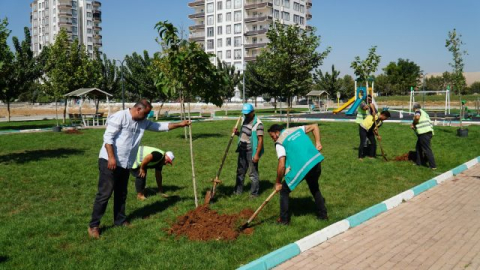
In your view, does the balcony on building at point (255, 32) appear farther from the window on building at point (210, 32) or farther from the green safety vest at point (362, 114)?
the green safety vest at point (362, 114)

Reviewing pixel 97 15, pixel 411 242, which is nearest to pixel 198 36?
pixel 97 15

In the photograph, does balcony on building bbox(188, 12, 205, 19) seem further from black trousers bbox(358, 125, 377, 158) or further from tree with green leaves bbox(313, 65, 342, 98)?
black trousers bbox(358, 125, 377, 158)

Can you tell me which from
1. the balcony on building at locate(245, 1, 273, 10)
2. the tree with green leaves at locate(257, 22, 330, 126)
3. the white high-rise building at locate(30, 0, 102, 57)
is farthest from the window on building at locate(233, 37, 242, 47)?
the tree with green leaves at locate(257, 22, 330, 126)

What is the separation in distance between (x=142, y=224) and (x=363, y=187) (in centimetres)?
472

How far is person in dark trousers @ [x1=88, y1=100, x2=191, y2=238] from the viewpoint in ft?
18.4

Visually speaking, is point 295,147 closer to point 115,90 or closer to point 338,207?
point 338,207

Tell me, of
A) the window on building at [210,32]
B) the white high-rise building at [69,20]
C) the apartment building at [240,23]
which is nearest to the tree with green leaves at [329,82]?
the apartment building at [240,23]

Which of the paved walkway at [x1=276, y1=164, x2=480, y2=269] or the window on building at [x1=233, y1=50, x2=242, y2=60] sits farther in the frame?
the window on building at [x1=233, y1=50, x2=242, y2=60]

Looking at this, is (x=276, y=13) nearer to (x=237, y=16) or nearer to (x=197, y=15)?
(x=237, y=16)

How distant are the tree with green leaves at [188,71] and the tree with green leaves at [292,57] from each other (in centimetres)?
1453

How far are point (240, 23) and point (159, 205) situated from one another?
245 feet

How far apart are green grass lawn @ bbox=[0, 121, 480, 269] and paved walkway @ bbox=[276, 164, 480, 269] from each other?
20.5 inches

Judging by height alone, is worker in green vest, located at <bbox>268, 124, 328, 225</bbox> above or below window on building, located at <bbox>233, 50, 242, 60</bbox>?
below

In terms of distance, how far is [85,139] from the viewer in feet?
62.5
